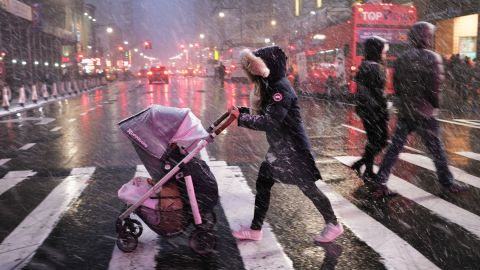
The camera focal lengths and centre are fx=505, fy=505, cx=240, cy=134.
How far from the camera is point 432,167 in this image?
7.97 meters

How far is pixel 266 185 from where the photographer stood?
14.9 ft

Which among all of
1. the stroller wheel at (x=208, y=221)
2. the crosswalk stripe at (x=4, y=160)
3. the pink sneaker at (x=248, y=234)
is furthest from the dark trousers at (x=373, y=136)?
the crosswalk stripe at (x=4, y=160)

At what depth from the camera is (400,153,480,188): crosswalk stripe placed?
7.04 m

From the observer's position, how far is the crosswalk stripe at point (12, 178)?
6924mm

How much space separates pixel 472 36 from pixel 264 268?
980 inches

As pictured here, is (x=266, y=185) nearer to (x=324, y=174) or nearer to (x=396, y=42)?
(x=324, y=174)

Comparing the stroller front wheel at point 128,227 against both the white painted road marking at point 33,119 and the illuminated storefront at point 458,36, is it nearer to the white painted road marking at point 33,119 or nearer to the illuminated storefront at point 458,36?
the white painted road marking at point 33,119

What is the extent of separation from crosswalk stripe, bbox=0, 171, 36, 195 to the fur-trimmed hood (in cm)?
420

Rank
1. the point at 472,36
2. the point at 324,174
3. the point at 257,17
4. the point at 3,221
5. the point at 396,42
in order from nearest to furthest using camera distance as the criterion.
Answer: the point at 3,221 < the point at 324,174 < the point at 396,42 < the point at 472,36 < the point at 257,17

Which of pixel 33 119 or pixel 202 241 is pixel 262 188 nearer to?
pixel 202 241

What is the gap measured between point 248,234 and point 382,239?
123 centimetres

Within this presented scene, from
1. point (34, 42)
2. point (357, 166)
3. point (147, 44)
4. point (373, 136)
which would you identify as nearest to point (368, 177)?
point (357, 166)

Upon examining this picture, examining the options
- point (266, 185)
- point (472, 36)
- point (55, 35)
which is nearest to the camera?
point (266, 185)

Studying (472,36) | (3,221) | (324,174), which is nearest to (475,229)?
(324,174)
